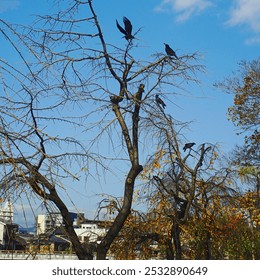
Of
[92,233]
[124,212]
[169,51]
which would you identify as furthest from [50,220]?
[92,233]

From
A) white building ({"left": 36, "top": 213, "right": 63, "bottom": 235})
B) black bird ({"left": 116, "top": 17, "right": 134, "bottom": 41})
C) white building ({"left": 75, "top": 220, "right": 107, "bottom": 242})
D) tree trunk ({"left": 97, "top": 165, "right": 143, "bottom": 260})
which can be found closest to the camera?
white building ({"left": 36, "top": 213, "right": 63, "bottom": 235})

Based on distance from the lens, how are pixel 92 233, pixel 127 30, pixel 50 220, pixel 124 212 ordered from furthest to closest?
pixel 92 233 < pixel 124 212 < pixel 127 30 < pixel 50 220

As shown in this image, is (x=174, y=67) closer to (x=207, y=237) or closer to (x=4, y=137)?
(x=4, y=137)

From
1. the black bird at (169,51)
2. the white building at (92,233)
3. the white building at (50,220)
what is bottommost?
the white building at (50,220)

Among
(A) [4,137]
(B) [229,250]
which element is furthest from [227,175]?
(A) [4,137]

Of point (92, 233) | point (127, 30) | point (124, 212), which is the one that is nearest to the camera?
point (127, 30)

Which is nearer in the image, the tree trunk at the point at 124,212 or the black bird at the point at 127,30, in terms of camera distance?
the black bird at the point at 127,30

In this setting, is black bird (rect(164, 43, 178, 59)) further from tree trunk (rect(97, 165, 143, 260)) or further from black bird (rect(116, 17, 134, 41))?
tree trunk (rect(97, 165, 143, 260))

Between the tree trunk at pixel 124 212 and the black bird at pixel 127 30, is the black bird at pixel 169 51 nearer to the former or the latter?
the black bird at pixel 127 30

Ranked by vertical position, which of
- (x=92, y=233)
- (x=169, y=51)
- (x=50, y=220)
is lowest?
(x=50, y=220)

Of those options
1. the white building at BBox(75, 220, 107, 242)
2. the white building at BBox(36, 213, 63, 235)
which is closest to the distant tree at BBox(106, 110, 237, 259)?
the white building at BBox(75, 220, 107, 242)

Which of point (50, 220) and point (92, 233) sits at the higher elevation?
point (92, 233)

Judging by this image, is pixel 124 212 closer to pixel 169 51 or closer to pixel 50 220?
pixel 169 51

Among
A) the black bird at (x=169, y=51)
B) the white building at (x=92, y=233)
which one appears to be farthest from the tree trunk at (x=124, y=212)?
the white building at (x=92, y=233)
